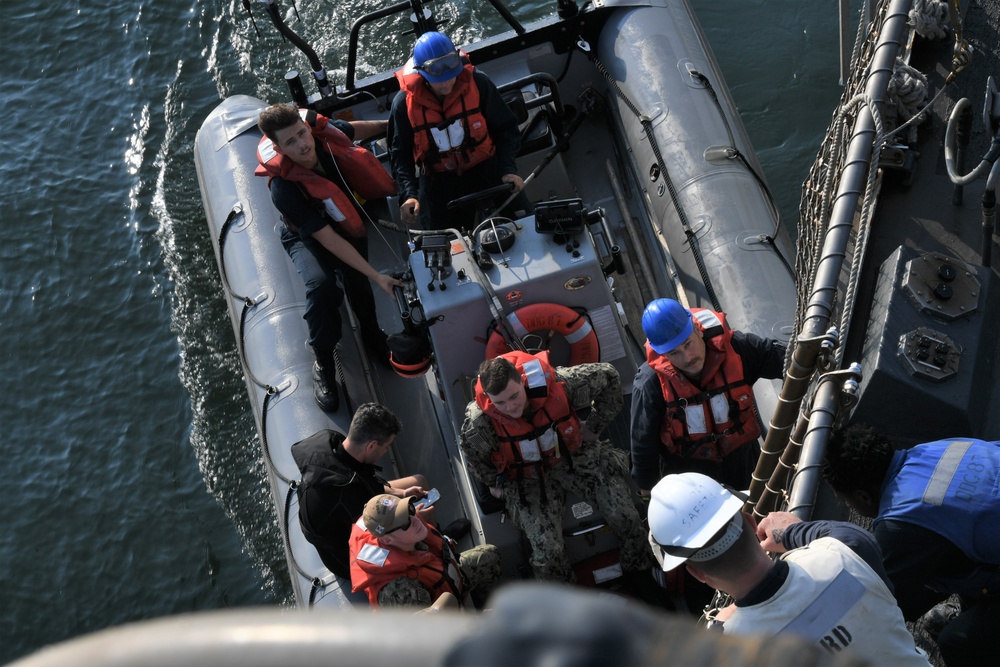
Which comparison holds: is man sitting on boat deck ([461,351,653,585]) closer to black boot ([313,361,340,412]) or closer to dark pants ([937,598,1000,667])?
black boot ([313,361,340,412])

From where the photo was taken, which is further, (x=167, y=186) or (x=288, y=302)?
(x=167, y=186)

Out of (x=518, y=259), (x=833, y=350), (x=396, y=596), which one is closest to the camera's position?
(x=833, y=350)

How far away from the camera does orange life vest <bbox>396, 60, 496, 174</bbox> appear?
4723mm

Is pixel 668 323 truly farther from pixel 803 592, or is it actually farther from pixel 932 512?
pixel 803 592

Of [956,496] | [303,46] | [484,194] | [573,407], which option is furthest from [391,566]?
[303,46]

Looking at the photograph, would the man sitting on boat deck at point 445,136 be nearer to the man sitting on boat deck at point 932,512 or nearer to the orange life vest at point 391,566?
the orange life vest at point 391,566

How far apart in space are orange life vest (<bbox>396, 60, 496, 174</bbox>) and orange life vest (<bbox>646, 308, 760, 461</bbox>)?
1.77m

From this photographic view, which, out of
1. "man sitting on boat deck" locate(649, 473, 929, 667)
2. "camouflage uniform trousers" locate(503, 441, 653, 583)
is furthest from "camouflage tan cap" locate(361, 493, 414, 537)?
"man sitting on boat deck" locate(649, 473, 929, 667)

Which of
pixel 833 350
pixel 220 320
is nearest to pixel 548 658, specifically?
pixel 833 350

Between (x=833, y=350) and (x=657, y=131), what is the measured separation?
317cm

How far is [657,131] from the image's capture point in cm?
530

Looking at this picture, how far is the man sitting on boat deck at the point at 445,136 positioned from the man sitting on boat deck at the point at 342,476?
59.4 inches

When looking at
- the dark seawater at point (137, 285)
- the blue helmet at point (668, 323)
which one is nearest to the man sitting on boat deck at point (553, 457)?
the blue helmet at point (668, 323)

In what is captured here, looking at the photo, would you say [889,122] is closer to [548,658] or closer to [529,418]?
[529,418]
